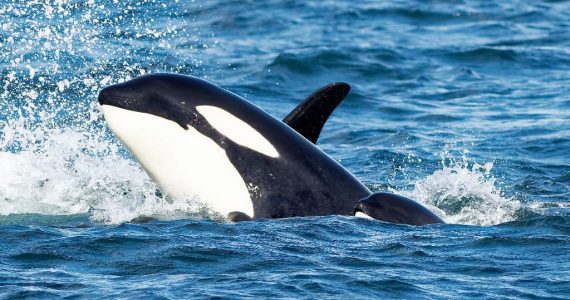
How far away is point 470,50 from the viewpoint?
2277 cm

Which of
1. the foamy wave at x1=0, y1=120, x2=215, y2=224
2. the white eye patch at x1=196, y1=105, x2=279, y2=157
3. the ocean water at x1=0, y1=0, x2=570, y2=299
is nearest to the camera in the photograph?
the ocean water at x1=0, y1=0, x2=570, y2=299

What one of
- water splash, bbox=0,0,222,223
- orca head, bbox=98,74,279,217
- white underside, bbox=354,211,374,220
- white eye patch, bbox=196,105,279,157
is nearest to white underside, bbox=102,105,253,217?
orca head, bbox=98,74,279,217

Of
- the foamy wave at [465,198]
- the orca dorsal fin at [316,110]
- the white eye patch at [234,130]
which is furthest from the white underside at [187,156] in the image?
the foamy wave at [465,198]

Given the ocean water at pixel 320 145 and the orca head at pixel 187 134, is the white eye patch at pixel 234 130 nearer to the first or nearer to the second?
the orca head at pixel 187 134

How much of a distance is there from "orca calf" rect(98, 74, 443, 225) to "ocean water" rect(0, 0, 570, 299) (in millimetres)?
199

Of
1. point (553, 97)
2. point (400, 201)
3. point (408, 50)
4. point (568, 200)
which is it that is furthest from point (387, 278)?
point (408, 50)

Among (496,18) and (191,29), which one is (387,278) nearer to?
(191,29)

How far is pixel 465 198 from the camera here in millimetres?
11789

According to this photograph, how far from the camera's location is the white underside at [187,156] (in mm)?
9844

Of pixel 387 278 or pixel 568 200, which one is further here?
pixel 568 200

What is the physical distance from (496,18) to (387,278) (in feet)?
64.7

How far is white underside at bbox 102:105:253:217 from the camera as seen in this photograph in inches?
388

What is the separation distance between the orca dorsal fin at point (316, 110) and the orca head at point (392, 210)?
100cm

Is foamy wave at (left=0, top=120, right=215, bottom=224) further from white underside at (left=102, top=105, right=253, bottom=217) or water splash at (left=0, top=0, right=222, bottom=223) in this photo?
white underside at (left=102, top=105, right=253, bottom=217)
